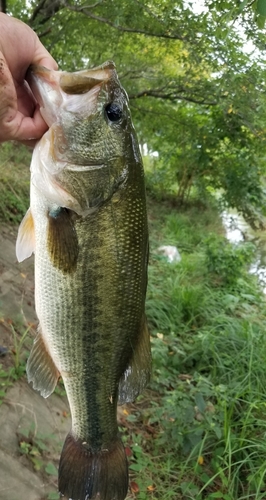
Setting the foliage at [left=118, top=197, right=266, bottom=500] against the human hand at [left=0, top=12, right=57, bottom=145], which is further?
the foliage at [left=118, top=197, right=266, bottom=500]

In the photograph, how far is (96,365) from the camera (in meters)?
1.91

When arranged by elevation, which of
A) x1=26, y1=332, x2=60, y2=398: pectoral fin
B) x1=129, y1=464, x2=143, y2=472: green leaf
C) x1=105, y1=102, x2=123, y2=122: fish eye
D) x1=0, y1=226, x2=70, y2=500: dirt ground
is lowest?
x1=129, y1=464, x2=143, y2=472: green leaf

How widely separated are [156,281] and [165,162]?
6.94 metres

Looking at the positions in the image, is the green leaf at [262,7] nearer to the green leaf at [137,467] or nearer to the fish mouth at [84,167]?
the fish mouth at [84,167]

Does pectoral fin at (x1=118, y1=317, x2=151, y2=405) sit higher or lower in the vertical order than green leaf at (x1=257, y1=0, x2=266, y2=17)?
lower

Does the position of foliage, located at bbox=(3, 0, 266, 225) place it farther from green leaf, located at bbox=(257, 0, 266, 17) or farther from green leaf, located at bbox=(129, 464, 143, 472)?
green leaf, located at bbox=(129, 464, 143, 472)

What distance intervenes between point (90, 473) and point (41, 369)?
0.49m

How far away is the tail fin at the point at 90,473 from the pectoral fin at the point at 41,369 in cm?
28

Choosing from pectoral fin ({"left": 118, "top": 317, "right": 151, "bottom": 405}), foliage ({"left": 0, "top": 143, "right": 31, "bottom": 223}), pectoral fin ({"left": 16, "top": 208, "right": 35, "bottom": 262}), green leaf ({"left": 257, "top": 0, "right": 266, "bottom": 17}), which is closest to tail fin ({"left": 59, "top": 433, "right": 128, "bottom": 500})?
pectoral fin ({"left": 118, "top": 317, "right": 151, "bottom": 405})

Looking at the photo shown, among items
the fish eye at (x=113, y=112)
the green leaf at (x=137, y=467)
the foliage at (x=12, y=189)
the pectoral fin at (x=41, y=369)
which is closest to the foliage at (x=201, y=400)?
the green leaf at (x=137, y=467)

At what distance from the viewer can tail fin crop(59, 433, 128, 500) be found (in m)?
1.91

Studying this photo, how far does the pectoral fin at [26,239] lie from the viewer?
1819 mm

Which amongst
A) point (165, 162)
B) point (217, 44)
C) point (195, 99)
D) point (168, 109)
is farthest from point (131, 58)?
point (165, 162)

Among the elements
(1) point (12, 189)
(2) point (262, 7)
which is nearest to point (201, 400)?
(2) point (262, 7)
